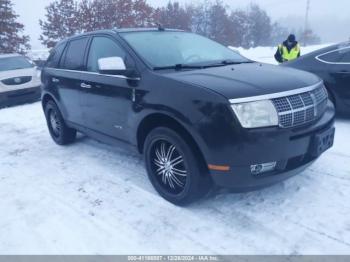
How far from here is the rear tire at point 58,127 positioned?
5.39 meters

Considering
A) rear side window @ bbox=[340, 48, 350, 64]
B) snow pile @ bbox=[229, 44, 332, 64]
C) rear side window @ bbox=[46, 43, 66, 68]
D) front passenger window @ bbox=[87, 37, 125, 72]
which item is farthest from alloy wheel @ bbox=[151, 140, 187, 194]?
snow pile @ bbox=[229, 44, 332, 64]

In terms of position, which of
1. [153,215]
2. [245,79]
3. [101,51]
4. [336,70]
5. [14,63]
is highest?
[101,51]

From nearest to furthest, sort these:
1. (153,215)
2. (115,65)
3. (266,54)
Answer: (153,215)
(115,65)
(266,54)

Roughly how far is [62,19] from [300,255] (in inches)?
1102

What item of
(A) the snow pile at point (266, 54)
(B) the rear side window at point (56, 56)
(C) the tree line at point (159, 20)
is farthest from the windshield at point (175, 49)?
(C) the tree line at point (159, 20)

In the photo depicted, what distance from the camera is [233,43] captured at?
4488 cm

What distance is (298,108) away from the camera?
113 inches

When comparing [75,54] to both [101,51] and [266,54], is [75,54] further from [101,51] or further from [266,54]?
[266,54]

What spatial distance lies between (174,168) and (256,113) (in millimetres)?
1048

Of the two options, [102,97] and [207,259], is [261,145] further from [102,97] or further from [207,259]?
[102,97]

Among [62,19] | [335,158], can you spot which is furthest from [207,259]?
[62,19]

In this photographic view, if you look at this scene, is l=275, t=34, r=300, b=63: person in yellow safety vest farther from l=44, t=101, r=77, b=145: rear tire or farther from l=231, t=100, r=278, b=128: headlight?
l=231, t=100, r=278, b=128: headlight

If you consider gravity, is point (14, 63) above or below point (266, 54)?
above

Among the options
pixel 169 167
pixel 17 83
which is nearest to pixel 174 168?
pixel 169 167
